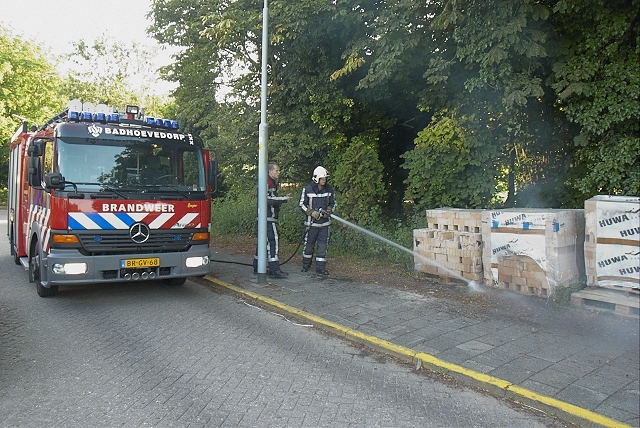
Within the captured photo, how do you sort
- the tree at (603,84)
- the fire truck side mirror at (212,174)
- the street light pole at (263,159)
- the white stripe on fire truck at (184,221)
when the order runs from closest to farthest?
the tree at (603,84), the white stripe on fire truck at (184,221), the fire truck side mirror at (212,174), the street light pole at (263,159)

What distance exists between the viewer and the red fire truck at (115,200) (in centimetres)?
682

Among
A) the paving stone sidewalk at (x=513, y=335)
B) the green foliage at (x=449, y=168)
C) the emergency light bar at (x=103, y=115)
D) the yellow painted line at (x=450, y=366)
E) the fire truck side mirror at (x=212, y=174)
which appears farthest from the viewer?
the green foliage at (x=449, y=168)

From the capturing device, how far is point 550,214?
6.74 m

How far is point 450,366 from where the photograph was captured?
4906mm

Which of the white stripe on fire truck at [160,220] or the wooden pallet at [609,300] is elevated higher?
the white stripe on fire truck at [160,220]

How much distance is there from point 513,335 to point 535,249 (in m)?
1.62

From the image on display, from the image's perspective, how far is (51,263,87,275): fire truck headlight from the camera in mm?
6750

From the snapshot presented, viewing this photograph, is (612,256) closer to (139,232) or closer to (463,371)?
(463,371)

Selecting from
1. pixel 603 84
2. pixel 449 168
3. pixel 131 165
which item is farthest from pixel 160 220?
pixel 603 84

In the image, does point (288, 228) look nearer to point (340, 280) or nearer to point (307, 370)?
point (340, 280)

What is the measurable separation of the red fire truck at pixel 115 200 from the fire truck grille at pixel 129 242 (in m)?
0.01

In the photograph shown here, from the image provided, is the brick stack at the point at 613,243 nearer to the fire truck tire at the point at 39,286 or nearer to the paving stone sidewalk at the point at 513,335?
the paving stone sidewalk at the point at 513,335

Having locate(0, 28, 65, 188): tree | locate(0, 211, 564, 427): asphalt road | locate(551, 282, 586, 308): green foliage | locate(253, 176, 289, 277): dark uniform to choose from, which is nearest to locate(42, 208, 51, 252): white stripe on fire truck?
locate(0, 211, 564, 427): asphalt road

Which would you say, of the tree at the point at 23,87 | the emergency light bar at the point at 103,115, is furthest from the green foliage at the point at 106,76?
the emergency light bar at the point at 103,115
